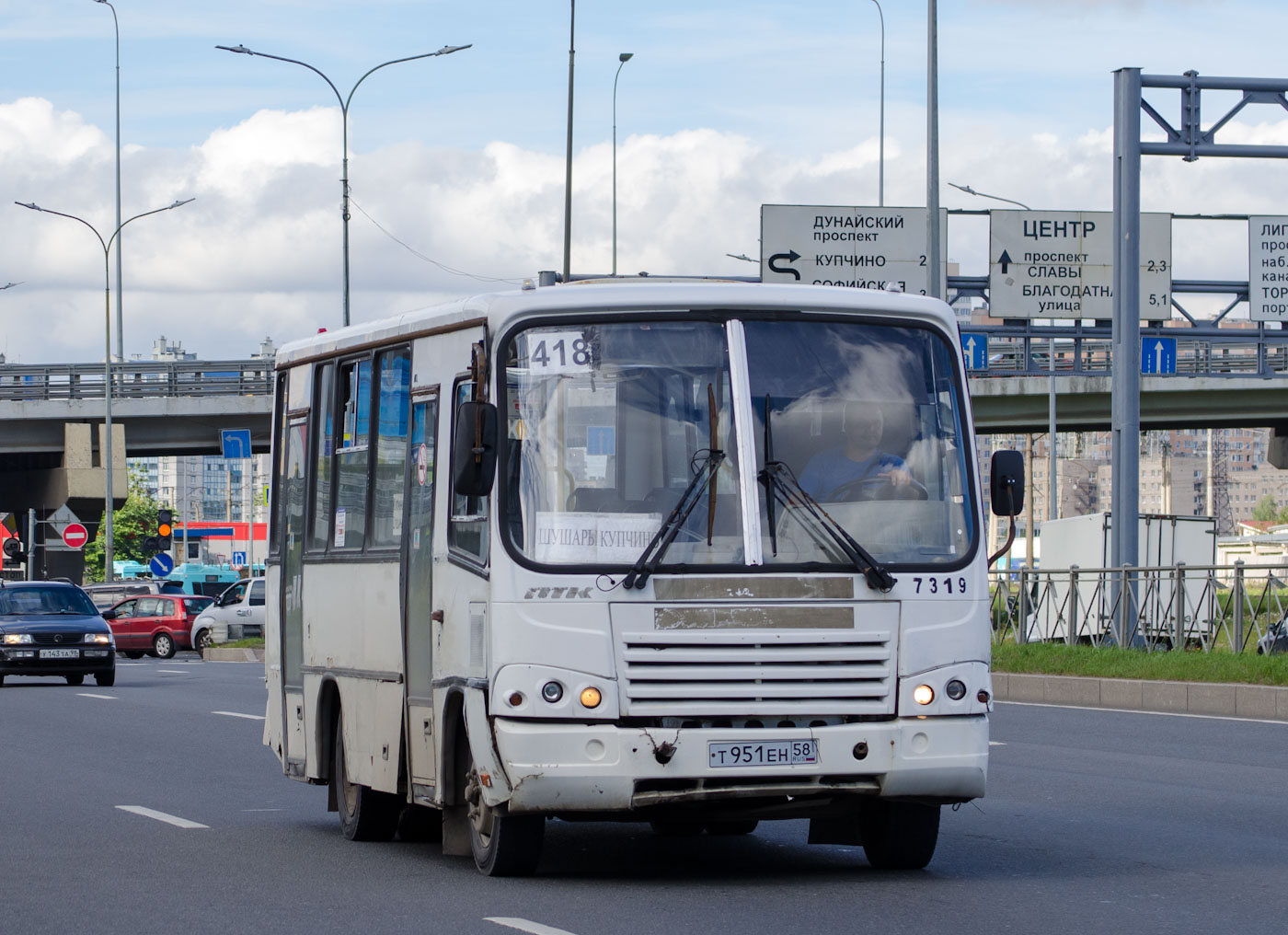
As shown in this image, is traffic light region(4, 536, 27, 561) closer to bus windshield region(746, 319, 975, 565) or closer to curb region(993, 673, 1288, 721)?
curb region(993, 673, 1288, 721)

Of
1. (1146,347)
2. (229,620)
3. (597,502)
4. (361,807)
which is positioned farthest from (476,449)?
(229,620)

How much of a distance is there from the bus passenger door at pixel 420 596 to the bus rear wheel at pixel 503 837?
372 mm

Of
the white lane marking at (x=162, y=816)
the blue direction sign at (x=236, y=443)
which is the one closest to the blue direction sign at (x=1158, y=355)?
the blue direction sign at (x=236, y=443)

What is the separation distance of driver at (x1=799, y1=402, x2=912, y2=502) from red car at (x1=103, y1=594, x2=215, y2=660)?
4238 centimetres

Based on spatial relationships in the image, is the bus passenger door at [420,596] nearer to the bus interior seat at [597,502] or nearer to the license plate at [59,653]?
the bus interior seat at [597,502]

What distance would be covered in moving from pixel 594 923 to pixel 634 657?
3.87 feet

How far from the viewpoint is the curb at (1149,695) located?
22203 mm

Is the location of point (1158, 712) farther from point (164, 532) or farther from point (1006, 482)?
point (164, 532)

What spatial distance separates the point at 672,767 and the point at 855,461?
1563 millimetres

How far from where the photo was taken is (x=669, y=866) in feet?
34.8

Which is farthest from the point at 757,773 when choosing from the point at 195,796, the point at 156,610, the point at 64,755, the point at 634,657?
the point at 156,610

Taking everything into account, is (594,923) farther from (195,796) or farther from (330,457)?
(195,796)

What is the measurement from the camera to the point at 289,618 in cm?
1262

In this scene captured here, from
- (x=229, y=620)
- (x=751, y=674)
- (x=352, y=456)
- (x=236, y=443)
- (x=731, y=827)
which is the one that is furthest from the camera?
(x=236, y=443)
